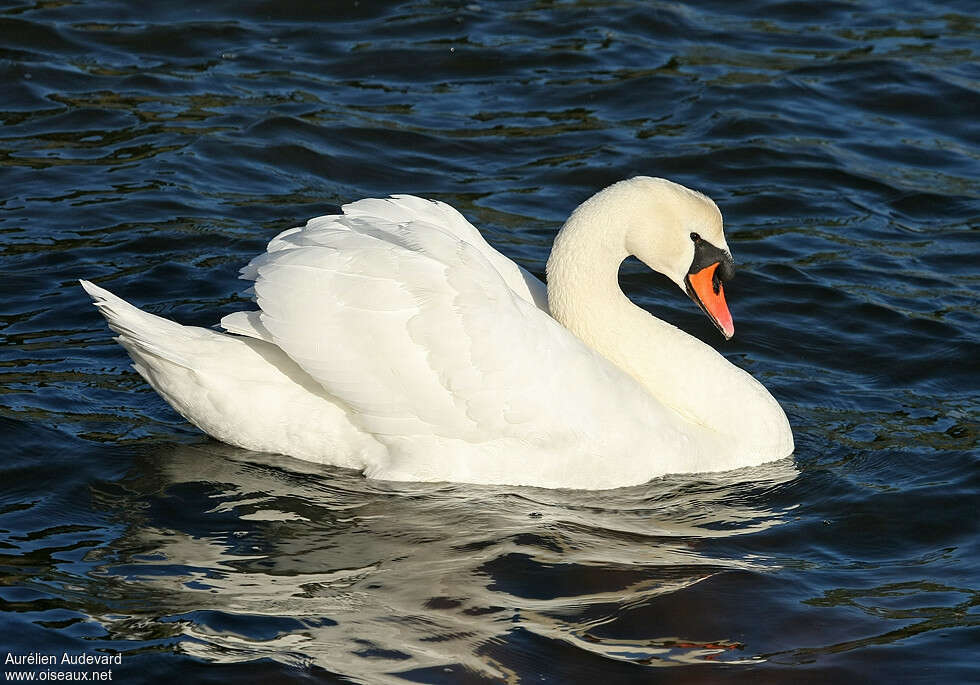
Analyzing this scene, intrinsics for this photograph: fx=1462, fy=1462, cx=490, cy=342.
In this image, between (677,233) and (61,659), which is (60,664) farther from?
(677,233)

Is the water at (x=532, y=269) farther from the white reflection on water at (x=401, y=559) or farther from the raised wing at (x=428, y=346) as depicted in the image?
the raised wing at (x=428, y=346)

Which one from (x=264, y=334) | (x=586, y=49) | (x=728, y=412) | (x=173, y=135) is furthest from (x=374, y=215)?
(x=586, y=49)

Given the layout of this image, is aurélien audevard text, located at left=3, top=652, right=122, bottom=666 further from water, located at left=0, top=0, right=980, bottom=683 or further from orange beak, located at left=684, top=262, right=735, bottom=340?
orange beak, located at left=684, top=262, right=735, bottom=340

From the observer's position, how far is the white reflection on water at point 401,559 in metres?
5.40

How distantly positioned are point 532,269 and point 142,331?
3.54 m

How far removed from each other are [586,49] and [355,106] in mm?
2468

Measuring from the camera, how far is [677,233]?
703cm

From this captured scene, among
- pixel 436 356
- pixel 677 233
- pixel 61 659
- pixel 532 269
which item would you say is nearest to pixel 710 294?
pixel 677 233

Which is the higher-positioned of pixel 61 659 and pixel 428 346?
pixel 428 346

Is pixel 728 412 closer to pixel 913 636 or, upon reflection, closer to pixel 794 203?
pixel 913 636

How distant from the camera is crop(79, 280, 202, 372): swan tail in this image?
6.39 meters

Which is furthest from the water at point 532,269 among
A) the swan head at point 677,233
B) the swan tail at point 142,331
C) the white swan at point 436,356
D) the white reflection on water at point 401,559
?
the swan head at point 677,233

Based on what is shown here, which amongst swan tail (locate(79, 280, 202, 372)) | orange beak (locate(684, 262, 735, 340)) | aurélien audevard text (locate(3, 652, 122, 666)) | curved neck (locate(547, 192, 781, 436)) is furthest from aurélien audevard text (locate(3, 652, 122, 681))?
orange beak (locate(684, 262, 735, 340))

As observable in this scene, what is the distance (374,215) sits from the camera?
23.1ft
